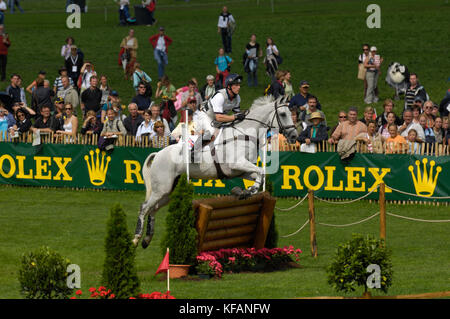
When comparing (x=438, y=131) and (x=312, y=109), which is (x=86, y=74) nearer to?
(x=312, y=109)

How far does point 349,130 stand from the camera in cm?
2564

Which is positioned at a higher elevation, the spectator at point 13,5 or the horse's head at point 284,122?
the spectator at point 13,5

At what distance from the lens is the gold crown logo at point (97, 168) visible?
2800 centimetres

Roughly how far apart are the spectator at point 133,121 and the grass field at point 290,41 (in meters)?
8.24

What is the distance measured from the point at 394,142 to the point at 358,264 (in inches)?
465

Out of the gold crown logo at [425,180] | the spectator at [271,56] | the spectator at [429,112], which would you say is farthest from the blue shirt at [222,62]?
the gold crown logo at [425,180]

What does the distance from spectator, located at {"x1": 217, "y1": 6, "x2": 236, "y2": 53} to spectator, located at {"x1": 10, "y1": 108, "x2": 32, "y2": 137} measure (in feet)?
52.1

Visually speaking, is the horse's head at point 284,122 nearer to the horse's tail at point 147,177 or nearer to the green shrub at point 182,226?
the green shrub at point 182,226

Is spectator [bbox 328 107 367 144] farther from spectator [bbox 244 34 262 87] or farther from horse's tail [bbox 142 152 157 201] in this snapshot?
spectator [bbox 244 34 262 87]

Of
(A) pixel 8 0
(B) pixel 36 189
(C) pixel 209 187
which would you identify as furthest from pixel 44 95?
(A) pixel 8 0

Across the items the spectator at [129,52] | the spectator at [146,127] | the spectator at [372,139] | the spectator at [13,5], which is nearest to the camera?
the spectator at [372,139]

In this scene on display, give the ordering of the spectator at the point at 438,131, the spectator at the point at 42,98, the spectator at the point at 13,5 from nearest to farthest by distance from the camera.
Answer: the spectator at the point at 438,131, the spectator at the point at 42,98, the spectator at the point at 13,5

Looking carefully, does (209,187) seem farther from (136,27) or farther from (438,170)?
(136,27)

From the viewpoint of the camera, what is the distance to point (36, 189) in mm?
28828
